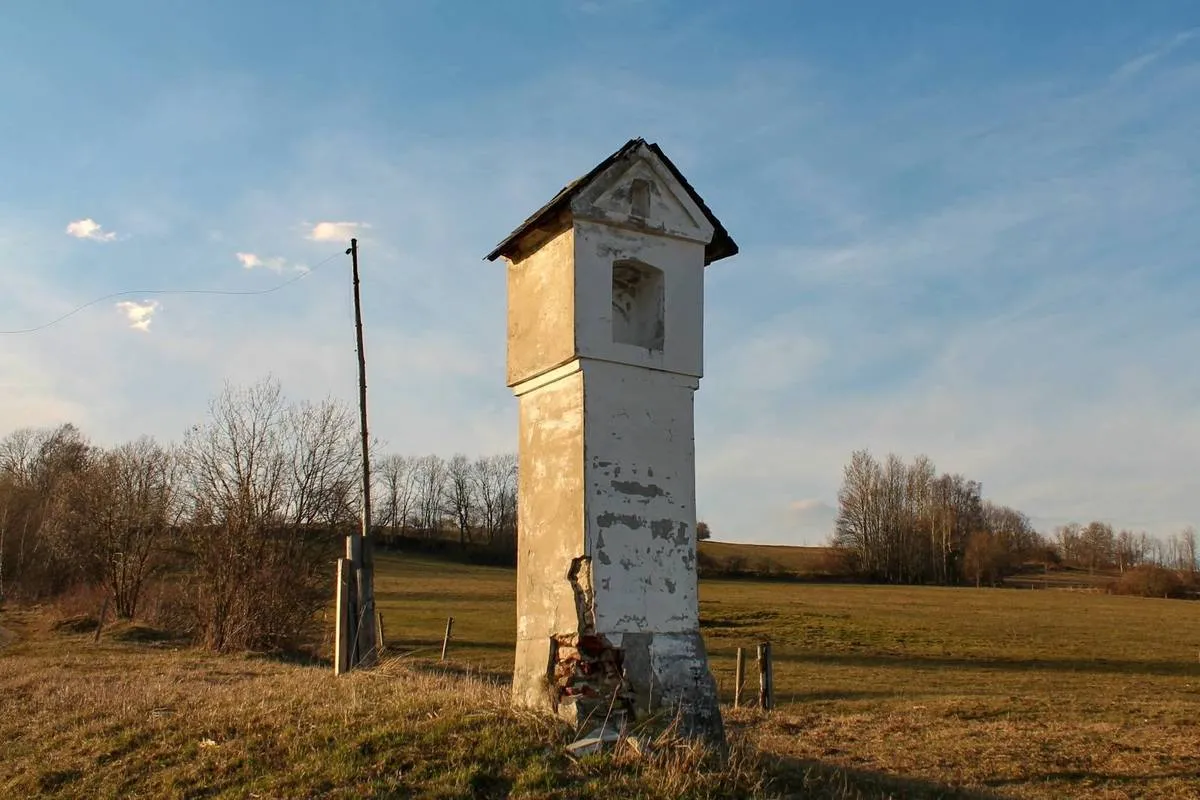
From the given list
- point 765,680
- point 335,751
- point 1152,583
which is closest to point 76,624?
point 765,680

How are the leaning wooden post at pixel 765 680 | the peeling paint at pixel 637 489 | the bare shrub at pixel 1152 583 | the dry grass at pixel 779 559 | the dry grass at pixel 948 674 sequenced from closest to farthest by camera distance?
the peeling paint at pixel 637 489
the dry grass at pixel 948 674
the leaning wooden post at pixel 765 680
the bare shrub at pixel 1152 583
the dry grass at pixel 779 559

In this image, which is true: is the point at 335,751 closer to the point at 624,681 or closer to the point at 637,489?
the point at 624,681

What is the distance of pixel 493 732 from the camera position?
717 centimetres

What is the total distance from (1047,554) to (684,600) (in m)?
106

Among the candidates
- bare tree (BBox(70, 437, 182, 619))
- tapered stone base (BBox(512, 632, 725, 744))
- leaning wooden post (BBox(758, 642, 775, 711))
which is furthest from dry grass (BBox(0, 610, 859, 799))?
bare tree (BBox(70, 437, 182, 619))

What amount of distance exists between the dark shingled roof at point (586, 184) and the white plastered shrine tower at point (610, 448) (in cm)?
2

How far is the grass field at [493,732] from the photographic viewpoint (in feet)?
22.0

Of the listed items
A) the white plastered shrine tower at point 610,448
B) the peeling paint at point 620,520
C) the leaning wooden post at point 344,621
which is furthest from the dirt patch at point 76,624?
the peeling paint at point 620,520

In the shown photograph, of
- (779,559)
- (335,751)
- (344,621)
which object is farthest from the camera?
(779,559)

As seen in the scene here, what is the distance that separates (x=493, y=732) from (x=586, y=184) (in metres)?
4.48

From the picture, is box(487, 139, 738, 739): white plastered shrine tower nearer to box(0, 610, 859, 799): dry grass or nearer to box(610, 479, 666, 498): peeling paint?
box(610, 479, 666, 498): peeling paint

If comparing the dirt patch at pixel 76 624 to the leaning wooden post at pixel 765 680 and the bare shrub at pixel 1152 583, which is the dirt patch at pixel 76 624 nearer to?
the leaning wooden post at pixel 765 680

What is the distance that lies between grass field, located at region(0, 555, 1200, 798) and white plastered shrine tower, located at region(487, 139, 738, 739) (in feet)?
2.46

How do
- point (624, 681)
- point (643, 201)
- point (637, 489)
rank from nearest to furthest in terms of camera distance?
1. point (624, 681)
2. point (637, 489)
3. point (643, 201)
